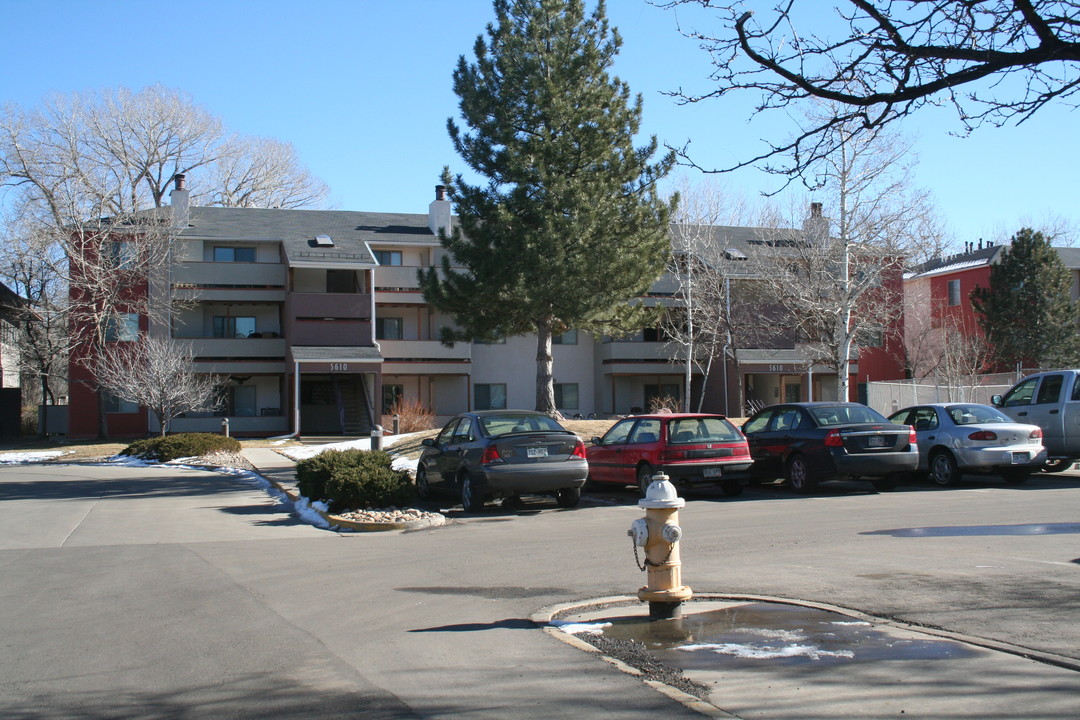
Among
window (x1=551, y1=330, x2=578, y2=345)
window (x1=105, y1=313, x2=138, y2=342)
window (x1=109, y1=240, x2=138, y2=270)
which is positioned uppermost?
window (x1=109, y1=240, x2=138, y2=270)

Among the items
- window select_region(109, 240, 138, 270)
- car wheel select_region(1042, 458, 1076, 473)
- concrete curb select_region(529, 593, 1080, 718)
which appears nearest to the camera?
concrete curb select_region(529, 593, 1080, 718)

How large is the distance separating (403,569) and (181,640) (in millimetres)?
3188

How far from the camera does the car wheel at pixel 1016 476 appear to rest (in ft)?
58.5

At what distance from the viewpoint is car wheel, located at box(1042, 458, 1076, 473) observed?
1959 centimetres

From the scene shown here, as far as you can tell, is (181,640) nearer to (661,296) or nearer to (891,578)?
(891,578)

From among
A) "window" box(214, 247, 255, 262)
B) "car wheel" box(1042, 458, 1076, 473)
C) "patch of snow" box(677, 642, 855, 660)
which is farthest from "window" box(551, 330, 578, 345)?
"patch of snow" box(677, 642, 855, 660)

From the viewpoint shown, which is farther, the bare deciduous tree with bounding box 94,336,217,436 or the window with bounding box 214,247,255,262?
the window with bounding box 214,247,255,262

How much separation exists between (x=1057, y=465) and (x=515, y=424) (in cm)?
1167

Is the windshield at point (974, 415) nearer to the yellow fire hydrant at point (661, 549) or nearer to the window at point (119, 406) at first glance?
the yellow fire hydrant at point (661, 549)

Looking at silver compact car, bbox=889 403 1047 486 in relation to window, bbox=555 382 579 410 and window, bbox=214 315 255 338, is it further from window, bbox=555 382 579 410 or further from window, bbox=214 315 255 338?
window, bbox=214 315 255 338

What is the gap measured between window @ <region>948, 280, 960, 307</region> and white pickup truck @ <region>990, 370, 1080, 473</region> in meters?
34.4

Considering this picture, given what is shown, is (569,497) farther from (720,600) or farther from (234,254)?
(234,254)

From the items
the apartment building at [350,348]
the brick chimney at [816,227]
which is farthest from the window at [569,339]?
the brick chimney at [816,227]

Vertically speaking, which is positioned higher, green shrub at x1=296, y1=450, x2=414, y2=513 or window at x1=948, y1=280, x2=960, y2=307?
window at x1=948, y1=280, x2=960, y2=307
